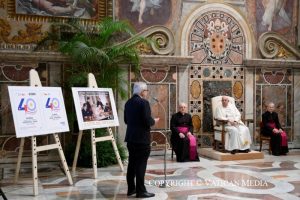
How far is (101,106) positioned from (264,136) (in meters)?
4.41

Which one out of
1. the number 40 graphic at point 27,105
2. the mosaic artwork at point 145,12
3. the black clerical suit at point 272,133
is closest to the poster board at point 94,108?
the number 40 graphic at point 27,105

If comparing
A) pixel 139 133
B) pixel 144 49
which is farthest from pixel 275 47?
pixel 139 133

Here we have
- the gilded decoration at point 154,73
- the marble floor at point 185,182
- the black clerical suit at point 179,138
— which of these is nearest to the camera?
the marble floor at point 185,182

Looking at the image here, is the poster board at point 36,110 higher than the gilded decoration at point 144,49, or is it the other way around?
the gilded decoration at point 144,49

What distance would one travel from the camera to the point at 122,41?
9.13 meters

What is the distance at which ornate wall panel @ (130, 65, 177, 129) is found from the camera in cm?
930

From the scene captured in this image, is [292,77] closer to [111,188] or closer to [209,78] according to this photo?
[209,78]

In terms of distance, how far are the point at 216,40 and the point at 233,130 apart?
2385 mm

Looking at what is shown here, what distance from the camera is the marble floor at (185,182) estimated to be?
5672mm

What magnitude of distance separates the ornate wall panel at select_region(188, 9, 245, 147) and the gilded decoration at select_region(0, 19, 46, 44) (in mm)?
3500

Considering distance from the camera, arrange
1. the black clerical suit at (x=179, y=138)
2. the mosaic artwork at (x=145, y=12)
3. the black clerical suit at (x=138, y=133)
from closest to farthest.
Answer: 1. the black clerical suit at (x=138, y=133)
2. the black clerical suit at (x=179, y=138)
3. the mosaic artwork at (x=145, y=12)

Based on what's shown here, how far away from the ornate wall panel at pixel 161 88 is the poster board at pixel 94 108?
2.03m

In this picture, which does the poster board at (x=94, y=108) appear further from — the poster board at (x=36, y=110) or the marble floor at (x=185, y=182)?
the marble floor at (x=185, y=182)

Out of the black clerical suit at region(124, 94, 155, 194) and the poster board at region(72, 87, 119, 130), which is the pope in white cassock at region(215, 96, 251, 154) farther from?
the black clerical suit at region(124, 94, 155, 194)
